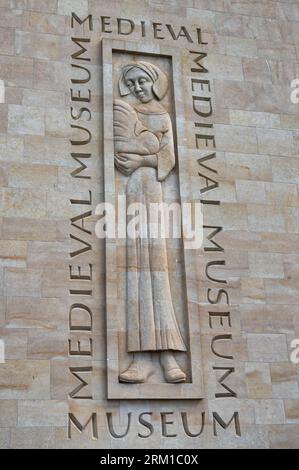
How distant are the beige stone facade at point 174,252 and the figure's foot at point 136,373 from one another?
28 cm

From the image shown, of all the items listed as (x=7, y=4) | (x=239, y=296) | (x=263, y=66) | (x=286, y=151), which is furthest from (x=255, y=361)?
(x=7, y=4)

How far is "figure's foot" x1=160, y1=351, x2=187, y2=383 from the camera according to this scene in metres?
9.97

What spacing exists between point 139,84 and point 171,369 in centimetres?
435

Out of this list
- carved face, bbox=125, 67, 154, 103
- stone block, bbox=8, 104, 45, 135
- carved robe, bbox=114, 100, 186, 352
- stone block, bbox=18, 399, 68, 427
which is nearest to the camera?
stone block, bbox=18, 399, 68, 427

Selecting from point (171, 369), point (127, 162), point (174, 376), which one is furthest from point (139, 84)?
point (174, 376)

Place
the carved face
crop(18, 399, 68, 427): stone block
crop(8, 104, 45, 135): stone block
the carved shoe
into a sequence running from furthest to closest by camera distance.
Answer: the carved face < crop(8, 104, 45, 135): stone block < the carved shoe < crop(18, 399, 68, 427): stone block

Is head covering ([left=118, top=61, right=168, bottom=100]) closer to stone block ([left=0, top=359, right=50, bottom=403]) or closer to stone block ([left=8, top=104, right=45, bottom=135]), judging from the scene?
stone block ([left=8, top=104, right=45, bottom=135])

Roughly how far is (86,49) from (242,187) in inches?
126

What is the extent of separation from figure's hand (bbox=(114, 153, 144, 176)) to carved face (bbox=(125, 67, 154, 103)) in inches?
39.8

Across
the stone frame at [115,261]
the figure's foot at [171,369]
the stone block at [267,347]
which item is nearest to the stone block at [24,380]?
the stone frame at [115,261]

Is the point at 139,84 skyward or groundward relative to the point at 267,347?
skyward

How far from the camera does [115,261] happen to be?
1045 centimetres

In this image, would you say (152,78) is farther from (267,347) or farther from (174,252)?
(267,347)

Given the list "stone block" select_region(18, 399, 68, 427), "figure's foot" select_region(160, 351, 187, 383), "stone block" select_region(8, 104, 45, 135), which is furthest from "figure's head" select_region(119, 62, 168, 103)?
"stone block" select_region(18, 399, 68, 427)
